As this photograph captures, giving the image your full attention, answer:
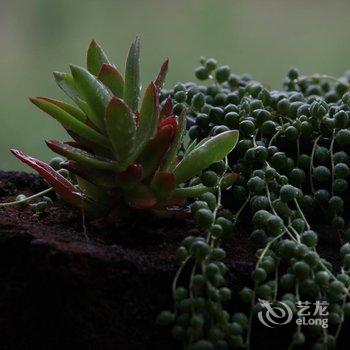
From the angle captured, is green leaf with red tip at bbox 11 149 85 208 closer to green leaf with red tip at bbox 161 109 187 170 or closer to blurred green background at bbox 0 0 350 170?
green leaf with red tip at bbox 161 109 187 170

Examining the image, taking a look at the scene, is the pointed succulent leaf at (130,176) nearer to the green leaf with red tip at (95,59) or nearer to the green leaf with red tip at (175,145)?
the green leaf with red tip at (175,145)

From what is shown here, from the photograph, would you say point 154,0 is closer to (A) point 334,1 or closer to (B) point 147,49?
(B) point 147,49

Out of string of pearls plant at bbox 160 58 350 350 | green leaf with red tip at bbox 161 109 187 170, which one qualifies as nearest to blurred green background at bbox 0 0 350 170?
string of pearls plant at bbox 160 58 350 350

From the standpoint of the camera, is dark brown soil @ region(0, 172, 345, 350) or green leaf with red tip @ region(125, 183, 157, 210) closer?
dark brown soil @ region(0, 172, 345, 350)

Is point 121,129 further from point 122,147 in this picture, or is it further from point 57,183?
point 57,183

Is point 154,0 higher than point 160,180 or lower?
higher

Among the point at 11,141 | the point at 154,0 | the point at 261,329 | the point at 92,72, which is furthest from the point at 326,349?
the point at 154,0
